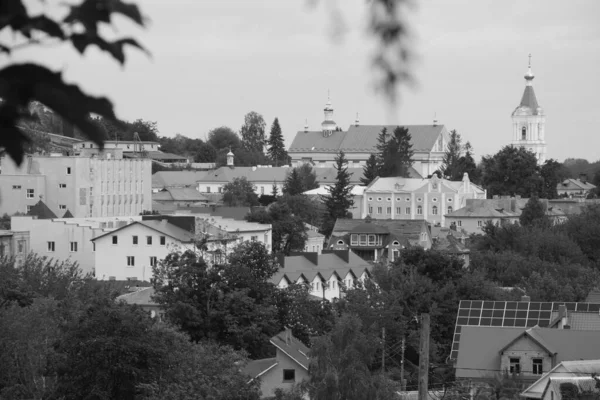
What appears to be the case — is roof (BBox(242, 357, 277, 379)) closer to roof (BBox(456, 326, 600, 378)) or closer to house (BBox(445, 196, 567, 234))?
roof (BBox(456, 326, 600, 378))

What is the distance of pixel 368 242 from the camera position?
244 ft

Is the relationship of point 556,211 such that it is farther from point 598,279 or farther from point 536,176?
point 598,279

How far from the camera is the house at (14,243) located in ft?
171

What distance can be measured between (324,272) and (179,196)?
6163 cm

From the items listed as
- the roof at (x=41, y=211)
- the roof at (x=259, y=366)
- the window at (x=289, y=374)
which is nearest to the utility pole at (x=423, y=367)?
the roof at (x=259, y=366)

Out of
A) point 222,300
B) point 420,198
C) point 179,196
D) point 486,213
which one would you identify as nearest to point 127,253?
point 222,300

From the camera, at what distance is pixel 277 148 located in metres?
160

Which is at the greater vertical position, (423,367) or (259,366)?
(423,367)

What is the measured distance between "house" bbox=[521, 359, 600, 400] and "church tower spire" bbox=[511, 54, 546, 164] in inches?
4827

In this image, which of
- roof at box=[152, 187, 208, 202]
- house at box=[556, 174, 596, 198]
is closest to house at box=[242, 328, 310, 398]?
roof at box=[152, 187, 208, 202]

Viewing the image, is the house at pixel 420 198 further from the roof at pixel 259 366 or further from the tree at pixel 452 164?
the roof at pixel 259 366

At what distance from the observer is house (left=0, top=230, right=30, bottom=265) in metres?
52.2

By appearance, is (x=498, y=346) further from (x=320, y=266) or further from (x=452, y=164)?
(x=452, y=164)

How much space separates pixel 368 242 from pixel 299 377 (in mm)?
47756
